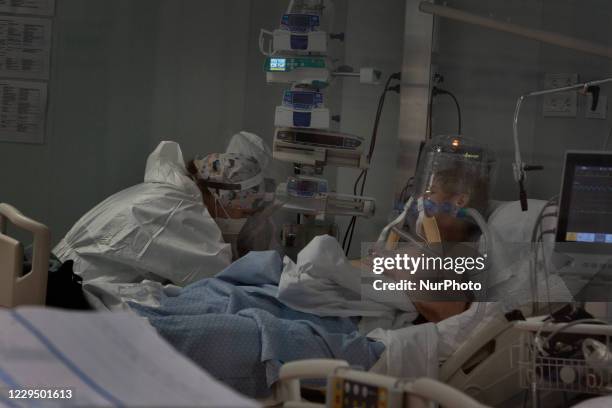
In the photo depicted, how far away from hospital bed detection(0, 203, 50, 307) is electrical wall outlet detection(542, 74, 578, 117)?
8.43ft

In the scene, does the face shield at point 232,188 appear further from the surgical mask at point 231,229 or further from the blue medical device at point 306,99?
the blue medical device at point 306,99

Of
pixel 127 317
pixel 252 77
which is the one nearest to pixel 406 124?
pixel 252 77

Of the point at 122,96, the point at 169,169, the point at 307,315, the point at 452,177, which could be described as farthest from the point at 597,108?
the point at 122,96

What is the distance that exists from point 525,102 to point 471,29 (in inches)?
19.8

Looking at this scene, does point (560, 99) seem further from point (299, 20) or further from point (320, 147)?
point (299, 20)

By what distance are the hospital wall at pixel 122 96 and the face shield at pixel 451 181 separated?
5.30 ft

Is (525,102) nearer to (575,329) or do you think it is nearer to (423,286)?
(423,286)

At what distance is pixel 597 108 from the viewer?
379 centimetres

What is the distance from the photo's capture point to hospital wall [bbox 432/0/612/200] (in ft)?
12.6

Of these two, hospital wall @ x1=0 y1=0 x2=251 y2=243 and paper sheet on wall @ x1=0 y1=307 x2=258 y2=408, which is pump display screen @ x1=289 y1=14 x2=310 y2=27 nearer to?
hospital wall @ x1=0 y1=0 x2=251 y2=243

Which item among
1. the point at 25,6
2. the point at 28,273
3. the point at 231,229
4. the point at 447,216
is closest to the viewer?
the point at 28,273

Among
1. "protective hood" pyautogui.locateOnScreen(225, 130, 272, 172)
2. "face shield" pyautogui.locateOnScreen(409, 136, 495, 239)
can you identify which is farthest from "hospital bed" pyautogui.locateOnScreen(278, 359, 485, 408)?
"protective hood" pyautogui.locateOnScreen(225, 130, 272, 172)

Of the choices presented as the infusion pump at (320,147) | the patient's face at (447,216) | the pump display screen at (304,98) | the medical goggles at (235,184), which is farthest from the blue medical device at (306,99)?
the patient's face at (447,216)

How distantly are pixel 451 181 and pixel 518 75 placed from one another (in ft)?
3.99
